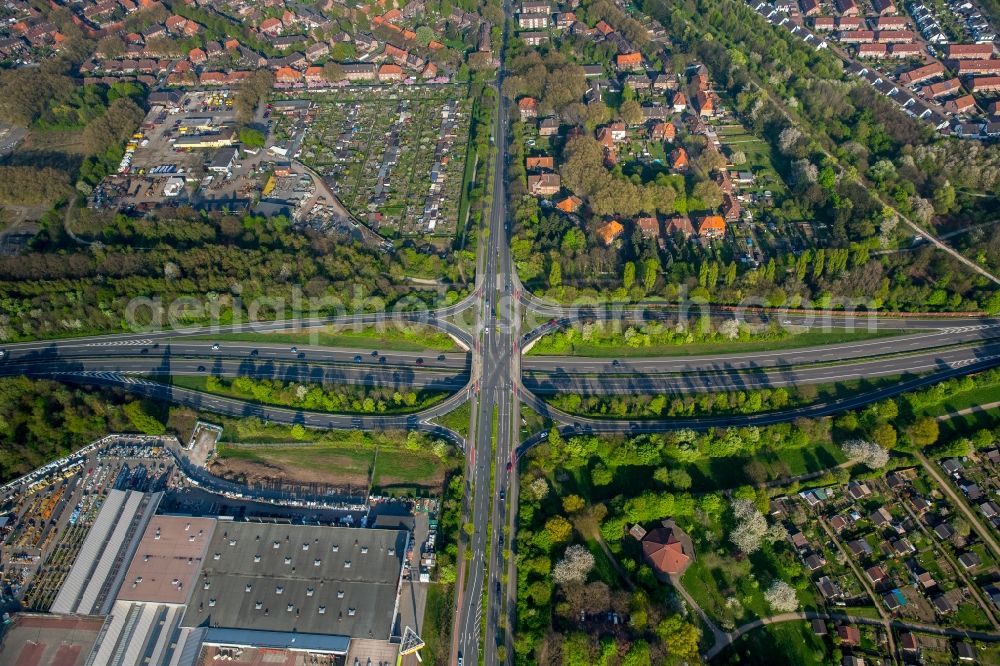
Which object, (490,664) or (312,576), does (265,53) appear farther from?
(490,664)

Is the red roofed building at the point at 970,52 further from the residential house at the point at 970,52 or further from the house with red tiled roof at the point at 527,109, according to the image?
the house with red tiled roof at the point at 527,109

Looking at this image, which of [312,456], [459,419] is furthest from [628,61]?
[312,456]

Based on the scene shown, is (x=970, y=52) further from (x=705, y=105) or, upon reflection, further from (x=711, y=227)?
(x=711, y=227)

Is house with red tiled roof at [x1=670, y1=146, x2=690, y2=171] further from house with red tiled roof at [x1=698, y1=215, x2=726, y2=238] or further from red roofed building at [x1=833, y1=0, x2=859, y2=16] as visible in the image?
red roofed building at [x1=833, y1=0, x2=859, y2=16]

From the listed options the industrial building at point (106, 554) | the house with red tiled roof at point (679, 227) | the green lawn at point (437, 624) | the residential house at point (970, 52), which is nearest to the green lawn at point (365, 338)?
the industrial building at point (106, 554)

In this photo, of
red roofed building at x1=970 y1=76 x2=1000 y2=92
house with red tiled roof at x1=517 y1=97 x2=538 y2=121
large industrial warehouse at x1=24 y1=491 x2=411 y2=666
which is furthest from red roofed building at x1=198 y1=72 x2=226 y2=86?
red roofed building at x1=970 y1=76 x2=1000 y2=92

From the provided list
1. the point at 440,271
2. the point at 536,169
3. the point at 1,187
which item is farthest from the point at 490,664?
the point at 1,187
